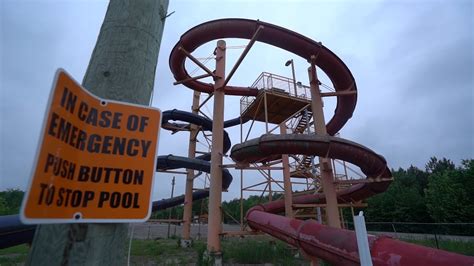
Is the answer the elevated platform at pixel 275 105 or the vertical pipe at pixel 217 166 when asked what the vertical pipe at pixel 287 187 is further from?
the vertical pipe at pixel 217 166

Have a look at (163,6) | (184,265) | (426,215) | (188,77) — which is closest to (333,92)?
(188,77)

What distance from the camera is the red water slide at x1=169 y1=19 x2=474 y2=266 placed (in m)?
3.53

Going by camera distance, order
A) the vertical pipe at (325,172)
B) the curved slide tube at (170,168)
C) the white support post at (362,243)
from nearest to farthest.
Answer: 1. the white support post at (362,243)
2. the curved slide tube at (170,168)
3. the vertical pipe at (325,172)

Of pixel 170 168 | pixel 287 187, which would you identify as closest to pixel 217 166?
pixel 287 187

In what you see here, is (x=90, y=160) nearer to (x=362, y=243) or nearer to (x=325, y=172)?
(x=362, y=243)

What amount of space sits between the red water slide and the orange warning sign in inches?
140

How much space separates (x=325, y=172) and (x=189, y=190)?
10650 millimetres

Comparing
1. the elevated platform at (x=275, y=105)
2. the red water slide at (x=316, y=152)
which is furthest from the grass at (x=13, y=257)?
the elevated platform at (x=275, y=105)

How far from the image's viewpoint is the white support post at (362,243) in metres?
1.33

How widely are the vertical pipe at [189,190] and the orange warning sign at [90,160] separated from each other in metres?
16.5

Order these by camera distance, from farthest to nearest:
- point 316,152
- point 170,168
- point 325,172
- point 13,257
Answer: point 170,168 → point 13,257 → point 325,172 → point 316,152

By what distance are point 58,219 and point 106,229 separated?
0.21m

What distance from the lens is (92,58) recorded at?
4.85 feet

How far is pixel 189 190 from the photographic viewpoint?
17656 millimetres
